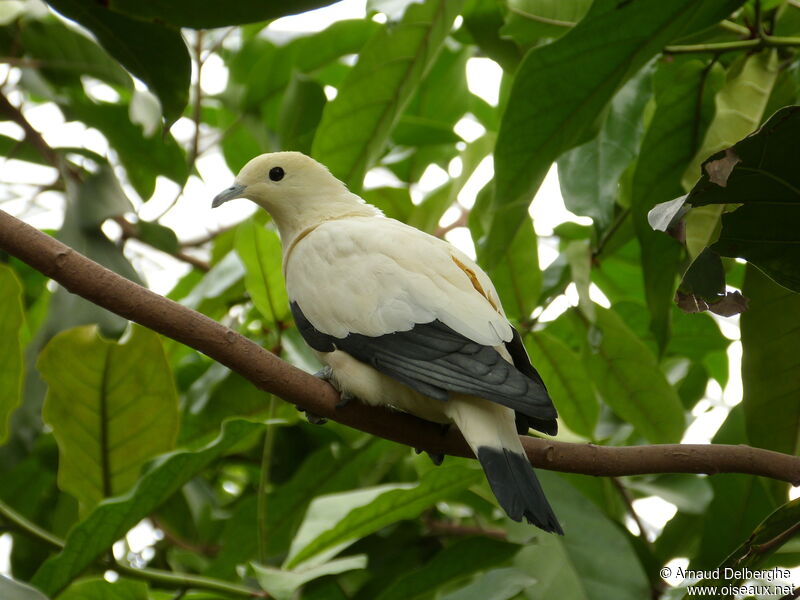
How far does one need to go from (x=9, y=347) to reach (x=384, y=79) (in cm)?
103

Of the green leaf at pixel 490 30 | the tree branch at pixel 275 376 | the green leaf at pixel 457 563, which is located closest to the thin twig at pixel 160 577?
the green leaf at pixel 457 563

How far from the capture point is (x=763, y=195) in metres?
1.49

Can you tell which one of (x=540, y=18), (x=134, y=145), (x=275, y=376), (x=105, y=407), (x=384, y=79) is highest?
(x=134, y=145)

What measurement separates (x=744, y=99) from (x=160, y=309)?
1390 mm

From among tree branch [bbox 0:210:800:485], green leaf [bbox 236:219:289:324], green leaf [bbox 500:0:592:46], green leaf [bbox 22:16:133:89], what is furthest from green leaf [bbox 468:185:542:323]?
green leaf [bbox 22:16:133:89]

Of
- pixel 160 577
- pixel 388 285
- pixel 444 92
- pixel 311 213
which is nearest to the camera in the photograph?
pixel 388 285

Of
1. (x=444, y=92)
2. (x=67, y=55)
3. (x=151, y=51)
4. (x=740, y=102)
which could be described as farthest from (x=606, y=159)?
(x=67, y=55)

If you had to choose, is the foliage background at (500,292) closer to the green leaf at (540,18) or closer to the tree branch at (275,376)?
the green leaf at (540,18)

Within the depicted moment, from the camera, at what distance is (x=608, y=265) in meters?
3.10

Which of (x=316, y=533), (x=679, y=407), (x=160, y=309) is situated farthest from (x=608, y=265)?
(x=160, y=309)

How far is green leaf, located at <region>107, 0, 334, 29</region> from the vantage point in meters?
1.44

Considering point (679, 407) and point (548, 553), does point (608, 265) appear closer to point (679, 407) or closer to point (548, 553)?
point (679, 407)

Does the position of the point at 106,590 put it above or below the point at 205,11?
below

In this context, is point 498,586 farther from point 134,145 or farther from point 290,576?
point 134,145
